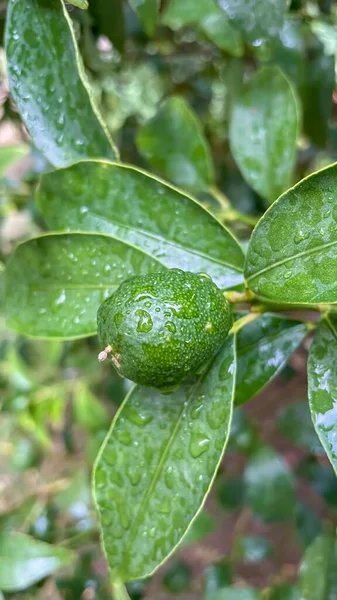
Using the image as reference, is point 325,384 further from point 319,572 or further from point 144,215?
point 319,572

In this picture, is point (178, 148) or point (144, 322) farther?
point (178, 148)

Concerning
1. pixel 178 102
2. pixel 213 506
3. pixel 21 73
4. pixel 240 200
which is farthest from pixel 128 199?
pixel 213 506

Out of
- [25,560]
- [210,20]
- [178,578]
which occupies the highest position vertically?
[210,20]

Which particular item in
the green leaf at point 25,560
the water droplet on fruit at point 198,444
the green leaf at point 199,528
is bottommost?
the green leaf at point 199,528

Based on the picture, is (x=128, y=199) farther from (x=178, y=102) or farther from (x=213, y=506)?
(x=213, y=506)

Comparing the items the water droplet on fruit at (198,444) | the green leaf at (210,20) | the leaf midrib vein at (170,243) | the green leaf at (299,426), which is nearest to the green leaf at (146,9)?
the green leaf at (210,20)

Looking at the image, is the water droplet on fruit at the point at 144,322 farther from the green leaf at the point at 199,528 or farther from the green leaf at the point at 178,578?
the green leaf at the point at 178,578

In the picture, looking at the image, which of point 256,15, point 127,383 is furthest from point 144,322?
point 127,383
